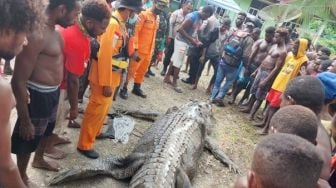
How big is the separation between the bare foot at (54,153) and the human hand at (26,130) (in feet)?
3.36

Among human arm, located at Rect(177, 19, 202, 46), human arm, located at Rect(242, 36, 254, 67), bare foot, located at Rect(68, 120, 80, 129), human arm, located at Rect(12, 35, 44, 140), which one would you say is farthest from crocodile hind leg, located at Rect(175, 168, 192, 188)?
human arm, located at Rect(177, 19, 202, 46)

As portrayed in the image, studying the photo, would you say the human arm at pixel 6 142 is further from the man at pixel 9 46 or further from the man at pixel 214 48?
the man at pixel 214 48

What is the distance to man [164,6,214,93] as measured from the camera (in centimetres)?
725

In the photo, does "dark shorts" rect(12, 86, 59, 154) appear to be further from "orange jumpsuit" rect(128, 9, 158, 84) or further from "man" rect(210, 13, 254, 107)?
"man" rect(210, 13, 254, 107)

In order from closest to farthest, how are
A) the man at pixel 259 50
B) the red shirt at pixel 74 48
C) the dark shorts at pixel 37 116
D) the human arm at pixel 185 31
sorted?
the dark shorts at pixel 37 116
the red shirt at pixel 74 48
the man at pixel 259 50
the human arm at pixel 185 31

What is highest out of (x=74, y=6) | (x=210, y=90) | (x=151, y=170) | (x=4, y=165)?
(x=74, y=6)

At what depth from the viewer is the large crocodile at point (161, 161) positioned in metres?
3.28

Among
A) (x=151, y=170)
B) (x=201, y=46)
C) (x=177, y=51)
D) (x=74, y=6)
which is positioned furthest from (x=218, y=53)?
(x=74, y=6)

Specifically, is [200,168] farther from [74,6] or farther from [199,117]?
[74,6]

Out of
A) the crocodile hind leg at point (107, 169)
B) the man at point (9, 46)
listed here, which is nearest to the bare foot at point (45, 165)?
the crocodile hind leg at point (107, 169)

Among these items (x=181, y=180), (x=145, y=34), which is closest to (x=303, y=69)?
(x=145, y=34)

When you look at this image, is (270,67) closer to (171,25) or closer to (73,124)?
(171,25)

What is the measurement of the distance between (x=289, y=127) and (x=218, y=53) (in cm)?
583

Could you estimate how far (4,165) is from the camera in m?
1.54
